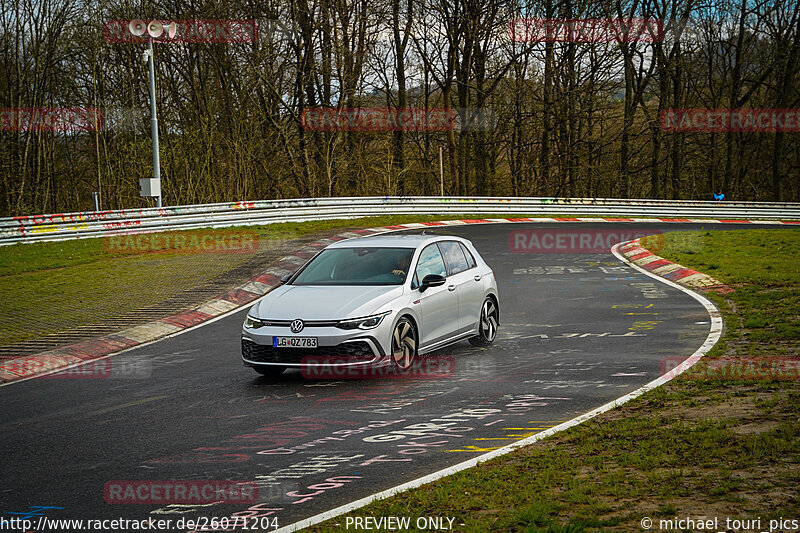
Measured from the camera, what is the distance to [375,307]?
979cm

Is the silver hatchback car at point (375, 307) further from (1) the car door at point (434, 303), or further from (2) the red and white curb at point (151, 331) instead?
(2) the red and white curb at point (151, 331)

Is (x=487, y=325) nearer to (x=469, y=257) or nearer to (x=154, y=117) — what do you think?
(x=469, y=257)

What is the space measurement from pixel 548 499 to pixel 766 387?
12.4 feet

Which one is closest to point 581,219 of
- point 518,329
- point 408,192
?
point 408,192

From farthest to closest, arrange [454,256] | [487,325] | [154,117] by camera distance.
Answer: [154,117] → [487,325] → [454,256]

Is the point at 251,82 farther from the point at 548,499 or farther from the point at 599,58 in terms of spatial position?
the point at 548,499

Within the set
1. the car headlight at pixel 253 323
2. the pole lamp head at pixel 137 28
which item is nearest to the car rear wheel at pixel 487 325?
the car headlight at pixel 253 323

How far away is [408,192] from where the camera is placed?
175 ft

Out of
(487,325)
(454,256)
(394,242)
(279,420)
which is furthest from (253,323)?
(487,325)

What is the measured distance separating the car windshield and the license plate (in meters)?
1.34

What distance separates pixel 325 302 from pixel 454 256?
2642 mm

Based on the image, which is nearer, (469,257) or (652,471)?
(652,471)

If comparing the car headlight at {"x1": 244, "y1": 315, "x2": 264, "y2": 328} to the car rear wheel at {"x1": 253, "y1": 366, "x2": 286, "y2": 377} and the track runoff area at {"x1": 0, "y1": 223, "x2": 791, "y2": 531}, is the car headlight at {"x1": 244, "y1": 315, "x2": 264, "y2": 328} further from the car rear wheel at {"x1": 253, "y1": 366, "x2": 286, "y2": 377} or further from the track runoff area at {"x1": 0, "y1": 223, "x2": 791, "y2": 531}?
the track runoff area at {"x1": 0, "y1": 223, "x2": 791, "y2": 531}

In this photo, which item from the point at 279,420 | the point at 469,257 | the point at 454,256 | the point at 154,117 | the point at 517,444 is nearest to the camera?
the point at 517,444
